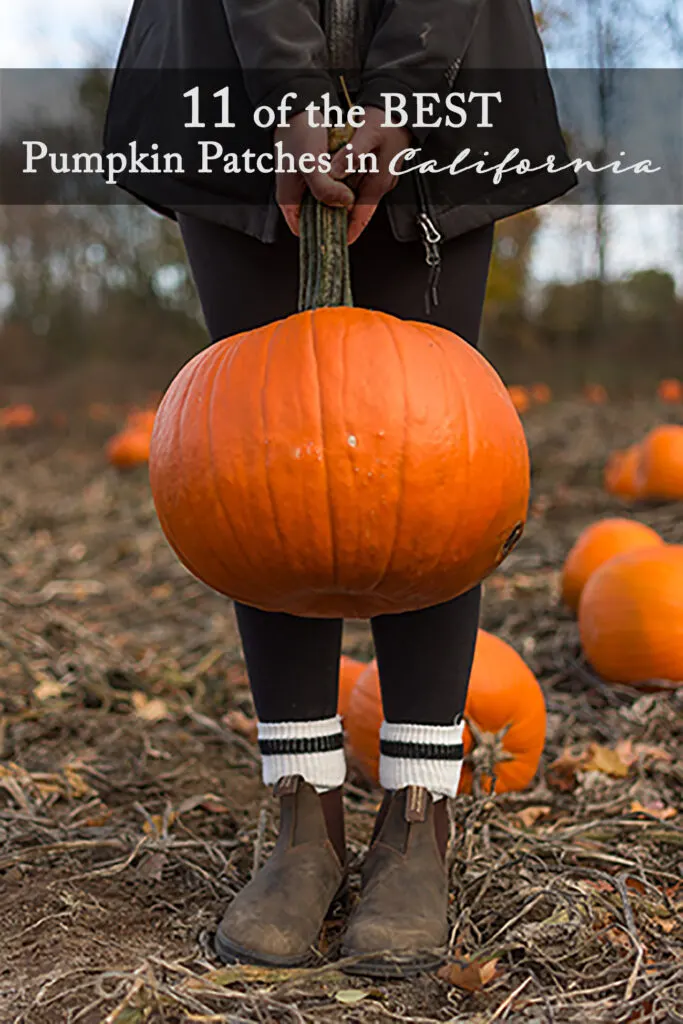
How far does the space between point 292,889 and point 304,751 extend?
182mm

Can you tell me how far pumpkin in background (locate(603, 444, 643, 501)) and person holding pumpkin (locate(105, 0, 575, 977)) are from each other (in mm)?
3118

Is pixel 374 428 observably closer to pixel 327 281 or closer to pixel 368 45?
pixel 327 281

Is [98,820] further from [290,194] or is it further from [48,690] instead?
[290,194]

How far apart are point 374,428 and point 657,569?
1557 millimetres

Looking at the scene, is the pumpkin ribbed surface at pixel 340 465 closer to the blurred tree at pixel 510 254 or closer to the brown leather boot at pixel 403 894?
the brown leather boot at pixel 403 894

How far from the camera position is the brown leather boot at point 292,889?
133cm

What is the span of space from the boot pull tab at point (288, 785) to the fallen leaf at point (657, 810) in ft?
2.22

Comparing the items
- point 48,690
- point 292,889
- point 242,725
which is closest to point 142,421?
point 48,690

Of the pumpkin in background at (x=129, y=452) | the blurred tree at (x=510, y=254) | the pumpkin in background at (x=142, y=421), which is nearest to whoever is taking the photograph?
the blurred tree at (x=510, y=254)

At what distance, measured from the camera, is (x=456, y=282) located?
1.45 metres

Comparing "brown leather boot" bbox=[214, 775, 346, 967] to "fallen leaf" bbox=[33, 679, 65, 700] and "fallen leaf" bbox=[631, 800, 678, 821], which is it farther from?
"fallen leaf" bbox=[33, 679, 65, 700]

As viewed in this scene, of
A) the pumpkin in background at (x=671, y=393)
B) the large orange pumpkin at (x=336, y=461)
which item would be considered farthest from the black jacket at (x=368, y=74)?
the pumpkin in background at (x=671, y=393)

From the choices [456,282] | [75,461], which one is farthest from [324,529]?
→ [75,461]

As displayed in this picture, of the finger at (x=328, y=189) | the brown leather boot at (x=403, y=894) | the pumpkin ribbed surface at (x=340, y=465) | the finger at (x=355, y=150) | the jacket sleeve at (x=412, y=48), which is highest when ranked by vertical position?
the jacket sleeve at (x=412, y=48)
